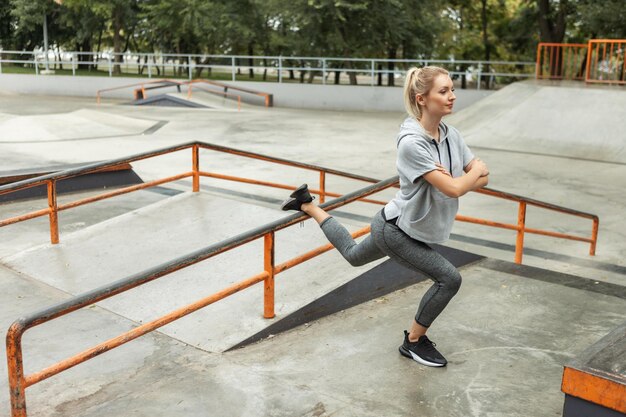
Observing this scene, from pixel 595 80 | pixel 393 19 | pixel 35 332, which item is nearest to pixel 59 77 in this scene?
pixel 393 19

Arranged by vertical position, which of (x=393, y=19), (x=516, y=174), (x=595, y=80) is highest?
(x=393, y=19)

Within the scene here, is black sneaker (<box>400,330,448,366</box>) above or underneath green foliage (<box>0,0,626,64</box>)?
underneath

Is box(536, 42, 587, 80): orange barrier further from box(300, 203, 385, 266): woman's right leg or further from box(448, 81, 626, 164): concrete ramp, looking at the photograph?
box(300, 203, 385, 266): woman's right leg

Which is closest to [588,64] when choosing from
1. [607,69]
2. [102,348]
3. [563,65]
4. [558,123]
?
[607,69]

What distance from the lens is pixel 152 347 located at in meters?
4.66

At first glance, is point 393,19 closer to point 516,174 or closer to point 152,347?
point 516,174

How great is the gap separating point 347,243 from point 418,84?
101 cm

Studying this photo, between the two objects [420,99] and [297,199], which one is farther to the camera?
[297,199]

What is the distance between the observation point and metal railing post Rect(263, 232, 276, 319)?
4.48 metres

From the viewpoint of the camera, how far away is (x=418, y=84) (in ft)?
11.5

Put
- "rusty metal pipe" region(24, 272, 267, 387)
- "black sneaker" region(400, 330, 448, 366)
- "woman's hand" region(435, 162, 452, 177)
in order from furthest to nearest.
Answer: "black sneaker" region(400, 330, 448, 366), "woman's hand" region(435, 162, 452, 177), "rusty metal pipe" region(24, 272, 267, 387)

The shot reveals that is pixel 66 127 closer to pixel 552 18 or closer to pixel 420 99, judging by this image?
pixel 420 99

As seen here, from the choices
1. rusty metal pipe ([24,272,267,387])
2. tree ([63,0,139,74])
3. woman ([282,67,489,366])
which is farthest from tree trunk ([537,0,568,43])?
rusty metal pipe ([24,272,267,387])

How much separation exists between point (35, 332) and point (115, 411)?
1676 mm
